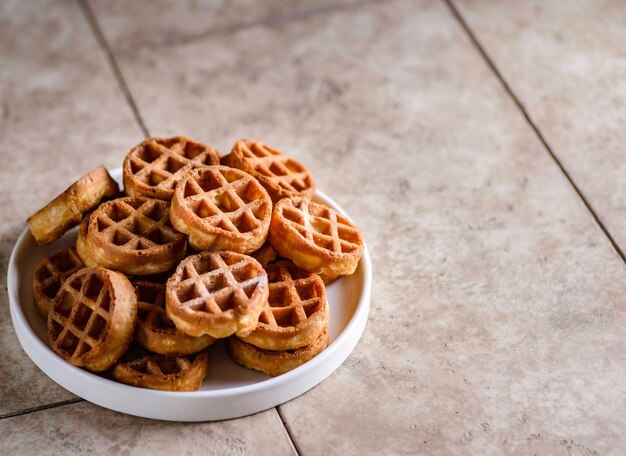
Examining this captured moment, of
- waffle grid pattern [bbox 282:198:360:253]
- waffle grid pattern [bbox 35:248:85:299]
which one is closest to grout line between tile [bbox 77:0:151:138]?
waffle grid pattern [bbox 35:248:85:299]

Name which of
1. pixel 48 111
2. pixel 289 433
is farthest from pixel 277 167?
pixel 48 111

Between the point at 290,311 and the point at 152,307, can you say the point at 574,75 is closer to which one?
the point at 290,311

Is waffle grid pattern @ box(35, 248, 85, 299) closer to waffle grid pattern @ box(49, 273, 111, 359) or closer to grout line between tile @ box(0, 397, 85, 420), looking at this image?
waffle grid pattern @ box(49, 273, 111, 359)

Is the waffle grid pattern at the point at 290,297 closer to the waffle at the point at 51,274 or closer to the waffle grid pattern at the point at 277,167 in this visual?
the waffle grid pattern at the point at 277,167

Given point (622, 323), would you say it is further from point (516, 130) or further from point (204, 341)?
point (204, 341)

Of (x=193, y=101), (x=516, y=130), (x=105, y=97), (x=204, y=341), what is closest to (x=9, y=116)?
(x=105, y=97)
